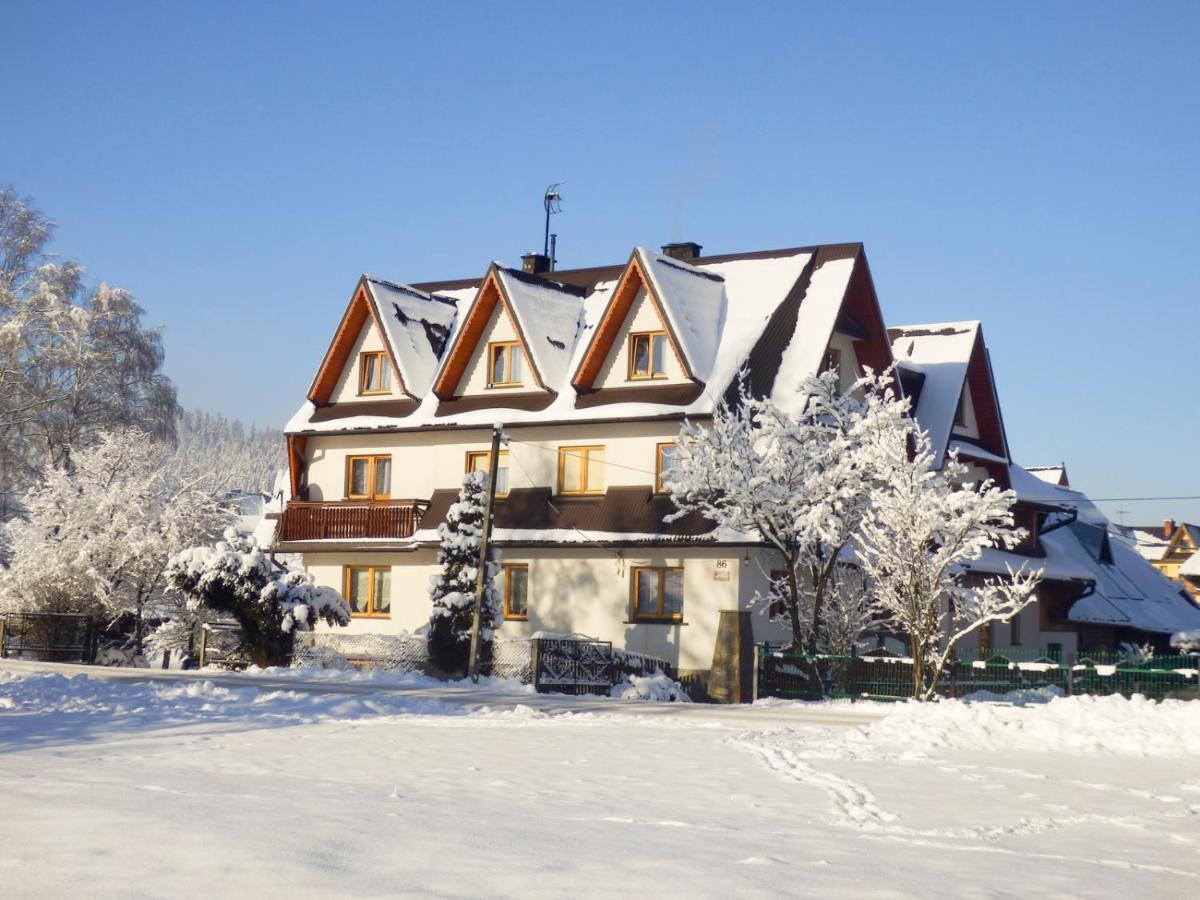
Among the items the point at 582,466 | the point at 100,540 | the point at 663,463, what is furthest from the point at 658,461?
the point at 100,540

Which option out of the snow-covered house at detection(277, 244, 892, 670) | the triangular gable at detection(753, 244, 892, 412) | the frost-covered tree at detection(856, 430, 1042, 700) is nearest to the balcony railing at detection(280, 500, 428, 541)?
the snow-covered house at detection(277, 244, 892, 670)

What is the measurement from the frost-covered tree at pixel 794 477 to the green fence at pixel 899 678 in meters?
1.81

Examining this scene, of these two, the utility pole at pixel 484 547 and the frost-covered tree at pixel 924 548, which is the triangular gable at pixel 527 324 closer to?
the utility pole at pixel 484 547

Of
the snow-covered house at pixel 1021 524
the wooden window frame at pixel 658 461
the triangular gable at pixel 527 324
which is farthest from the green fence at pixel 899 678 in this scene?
the triangular gable at pixel 527 324

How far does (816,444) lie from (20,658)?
21453 millimetres

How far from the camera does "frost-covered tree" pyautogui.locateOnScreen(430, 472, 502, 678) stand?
32.3 meters

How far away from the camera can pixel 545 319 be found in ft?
127

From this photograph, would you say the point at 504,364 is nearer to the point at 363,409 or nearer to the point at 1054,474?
the point at 363,409

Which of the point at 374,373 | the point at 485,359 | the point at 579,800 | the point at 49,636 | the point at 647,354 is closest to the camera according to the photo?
the point at 579,800

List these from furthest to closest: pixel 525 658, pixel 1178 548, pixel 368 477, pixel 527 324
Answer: pixel 1178 548 < pixel 368 477 < pixel 527 324 < pixel 525 658

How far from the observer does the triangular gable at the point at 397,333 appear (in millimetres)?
39812

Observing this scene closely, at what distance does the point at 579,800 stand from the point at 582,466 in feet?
82.0

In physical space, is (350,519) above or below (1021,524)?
below

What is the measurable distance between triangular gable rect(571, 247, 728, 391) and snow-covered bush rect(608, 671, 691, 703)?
7.83 metres
